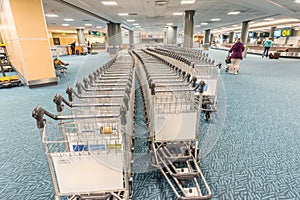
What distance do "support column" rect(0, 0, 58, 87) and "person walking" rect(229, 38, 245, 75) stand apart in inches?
276

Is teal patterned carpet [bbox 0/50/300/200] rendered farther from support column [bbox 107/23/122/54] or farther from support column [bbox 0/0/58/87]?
support column [bbox 107/23/122/54]

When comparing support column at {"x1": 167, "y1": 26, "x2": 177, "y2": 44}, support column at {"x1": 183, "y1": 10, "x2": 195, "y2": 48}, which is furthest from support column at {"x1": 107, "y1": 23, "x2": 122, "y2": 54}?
support column at {"x1": 183, "y1": 10, "x2": 195, "y2": 48}

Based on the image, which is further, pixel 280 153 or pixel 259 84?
pixel 259 84

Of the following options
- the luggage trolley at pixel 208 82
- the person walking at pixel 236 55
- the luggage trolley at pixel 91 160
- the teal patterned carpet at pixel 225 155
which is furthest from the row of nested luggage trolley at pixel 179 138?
the person walking at pixel 236 55

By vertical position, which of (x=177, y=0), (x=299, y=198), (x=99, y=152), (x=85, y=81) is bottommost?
(x=299, y=198)

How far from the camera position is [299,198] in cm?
164

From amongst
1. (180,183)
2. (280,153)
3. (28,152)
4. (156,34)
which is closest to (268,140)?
(280,153)

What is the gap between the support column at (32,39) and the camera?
5.20m

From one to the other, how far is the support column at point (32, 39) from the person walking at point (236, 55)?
276 inches

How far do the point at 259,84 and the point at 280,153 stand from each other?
4.35 m

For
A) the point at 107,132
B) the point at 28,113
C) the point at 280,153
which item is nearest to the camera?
the point at 107,132

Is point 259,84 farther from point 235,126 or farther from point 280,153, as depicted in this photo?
point 280,153

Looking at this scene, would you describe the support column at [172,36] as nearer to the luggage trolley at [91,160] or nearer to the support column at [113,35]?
the support column at [113,35]

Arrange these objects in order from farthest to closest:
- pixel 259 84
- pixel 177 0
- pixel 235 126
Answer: pixel 177 0, pixel 259 84, pixel 235 126
